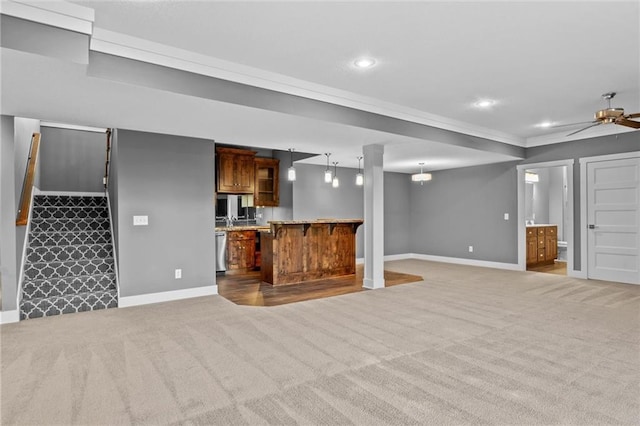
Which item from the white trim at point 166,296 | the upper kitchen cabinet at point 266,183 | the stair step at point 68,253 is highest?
the upper kitchen cabinet at point 266,183

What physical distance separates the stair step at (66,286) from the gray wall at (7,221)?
0.33 meters

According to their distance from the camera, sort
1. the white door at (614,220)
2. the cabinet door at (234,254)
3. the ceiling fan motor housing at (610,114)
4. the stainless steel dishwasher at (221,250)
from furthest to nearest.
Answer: the cabinet door at (234,254), the stainless steel dishwasher at (221,250), the white door at (614,220), the ceiling fan motor housing at (610,114)

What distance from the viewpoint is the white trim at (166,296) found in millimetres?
4703

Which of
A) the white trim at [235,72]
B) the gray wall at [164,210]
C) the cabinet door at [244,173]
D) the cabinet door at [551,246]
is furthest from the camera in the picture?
the cabinet door at [551,246]

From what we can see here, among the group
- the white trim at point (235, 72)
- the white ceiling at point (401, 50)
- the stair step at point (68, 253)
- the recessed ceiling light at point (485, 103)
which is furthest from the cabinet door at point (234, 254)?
the recessed ceiling light at point (485, 103)

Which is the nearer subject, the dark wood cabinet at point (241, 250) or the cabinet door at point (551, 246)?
the dark wood cabinet at point (241, 250)

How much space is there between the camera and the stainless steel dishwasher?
287 inches

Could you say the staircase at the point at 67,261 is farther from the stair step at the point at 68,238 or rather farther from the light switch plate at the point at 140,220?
the light switch plate at the point at 140,220

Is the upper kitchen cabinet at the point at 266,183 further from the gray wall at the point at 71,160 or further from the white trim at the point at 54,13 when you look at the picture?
the white trim at the point at 54,13

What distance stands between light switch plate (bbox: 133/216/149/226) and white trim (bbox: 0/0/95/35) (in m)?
2.66

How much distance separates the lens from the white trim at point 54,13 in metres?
2.43

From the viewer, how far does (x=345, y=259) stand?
22.6 feet

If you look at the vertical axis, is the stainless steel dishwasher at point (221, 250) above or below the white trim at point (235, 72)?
below

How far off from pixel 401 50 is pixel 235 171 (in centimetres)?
541
